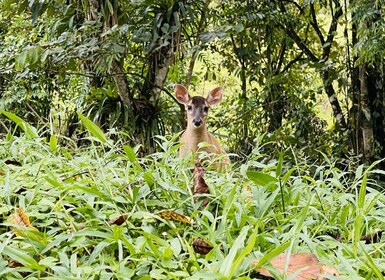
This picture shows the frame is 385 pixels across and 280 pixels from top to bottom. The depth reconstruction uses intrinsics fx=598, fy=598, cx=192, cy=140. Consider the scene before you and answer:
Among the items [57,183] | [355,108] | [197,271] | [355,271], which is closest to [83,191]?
[57,183]

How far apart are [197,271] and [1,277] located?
1.20 feet

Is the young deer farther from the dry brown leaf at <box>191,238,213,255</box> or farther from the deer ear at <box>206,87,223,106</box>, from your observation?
the dry brown leaf at <box>191,238,213,255</box>

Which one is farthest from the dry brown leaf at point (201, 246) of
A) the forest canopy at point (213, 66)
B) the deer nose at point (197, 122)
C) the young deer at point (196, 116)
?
the deer nose at point (197, 122)

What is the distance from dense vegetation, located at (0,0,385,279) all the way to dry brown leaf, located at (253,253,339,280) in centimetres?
2

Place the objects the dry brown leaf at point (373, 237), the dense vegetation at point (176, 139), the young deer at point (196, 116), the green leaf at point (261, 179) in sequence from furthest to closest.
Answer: the young deer at point (196, 116), the green leaf at point (261, 179), the dry brown leaf at point (373, 237), the dense vegetation at point (176, 139)

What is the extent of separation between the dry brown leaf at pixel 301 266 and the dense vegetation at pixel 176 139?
0.07 feet

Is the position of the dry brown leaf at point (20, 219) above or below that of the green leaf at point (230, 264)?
above

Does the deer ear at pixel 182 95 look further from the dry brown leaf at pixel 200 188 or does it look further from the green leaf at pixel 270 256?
the green leaf at pixel 270 256

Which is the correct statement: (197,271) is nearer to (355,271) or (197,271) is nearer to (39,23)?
(355,271)

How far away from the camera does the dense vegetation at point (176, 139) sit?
1227 mm

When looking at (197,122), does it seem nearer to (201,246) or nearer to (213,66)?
(213,66)

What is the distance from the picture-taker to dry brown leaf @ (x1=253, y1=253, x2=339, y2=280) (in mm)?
1112

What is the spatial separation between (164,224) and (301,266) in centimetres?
36

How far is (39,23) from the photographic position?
25.1ft
